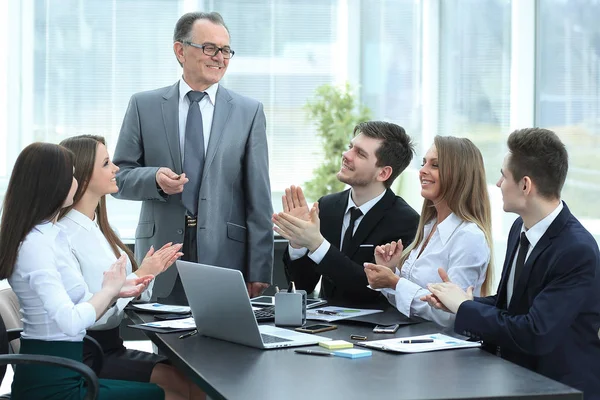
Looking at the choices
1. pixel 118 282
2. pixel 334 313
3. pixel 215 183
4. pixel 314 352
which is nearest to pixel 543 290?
pixel 314 352

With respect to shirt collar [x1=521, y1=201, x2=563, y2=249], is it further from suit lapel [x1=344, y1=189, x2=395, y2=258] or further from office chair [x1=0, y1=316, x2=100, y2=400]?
office chair [x1=0, y1=316, x2=100, y2=400]

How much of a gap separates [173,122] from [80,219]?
2.73 feet

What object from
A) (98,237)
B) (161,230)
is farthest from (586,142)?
(98,237)

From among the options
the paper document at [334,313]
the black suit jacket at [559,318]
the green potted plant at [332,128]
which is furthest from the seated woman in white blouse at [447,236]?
the green potted plant at [332,128]

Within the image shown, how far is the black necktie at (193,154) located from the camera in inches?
155

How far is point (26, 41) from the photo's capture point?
8.66m

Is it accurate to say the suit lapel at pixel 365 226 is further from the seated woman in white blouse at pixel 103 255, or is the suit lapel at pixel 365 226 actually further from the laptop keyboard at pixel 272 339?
the laptop keyboard at pixel 272 339

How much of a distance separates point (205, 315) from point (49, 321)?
483mm

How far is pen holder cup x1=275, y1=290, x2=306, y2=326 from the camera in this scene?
310cm

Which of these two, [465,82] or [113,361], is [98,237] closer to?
[113,361]

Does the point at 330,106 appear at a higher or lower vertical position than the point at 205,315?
higher

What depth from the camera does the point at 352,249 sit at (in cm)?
384

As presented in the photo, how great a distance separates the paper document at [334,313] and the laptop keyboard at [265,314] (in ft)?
0.43

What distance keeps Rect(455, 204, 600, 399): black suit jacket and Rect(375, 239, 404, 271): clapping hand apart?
775mm
